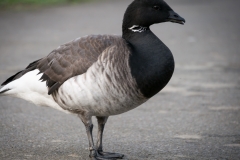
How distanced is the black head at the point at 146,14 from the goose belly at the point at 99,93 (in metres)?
0.77

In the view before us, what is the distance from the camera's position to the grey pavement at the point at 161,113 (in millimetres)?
4879

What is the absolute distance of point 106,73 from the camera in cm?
420

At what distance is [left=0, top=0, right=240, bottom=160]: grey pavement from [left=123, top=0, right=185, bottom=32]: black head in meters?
1.42

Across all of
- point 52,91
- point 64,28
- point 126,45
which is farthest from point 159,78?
point 64,28

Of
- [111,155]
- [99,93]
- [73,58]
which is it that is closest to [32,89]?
[73,58]

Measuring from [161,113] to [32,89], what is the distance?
2.32 meters

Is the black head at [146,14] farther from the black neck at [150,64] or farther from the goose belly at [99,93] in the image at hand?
the goose belly at [99,93]

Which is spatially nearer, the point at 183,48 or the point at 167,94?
the point at 167,94

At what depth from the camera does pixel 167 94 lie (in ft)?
24.2

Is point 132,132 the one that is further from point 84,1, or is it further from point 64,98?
point 84,1

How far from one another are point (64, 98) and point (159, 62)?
1026 millimetres

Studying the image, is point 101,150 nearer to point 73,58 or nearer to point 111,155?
point 111,155

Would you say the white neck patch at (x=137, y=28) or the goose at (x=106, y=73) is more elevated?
the white neck patch at (x=137, y=28)

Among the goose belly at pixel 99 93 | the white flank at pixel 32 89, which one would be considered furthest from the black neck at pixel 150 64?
the white flank at pixel 32 89
